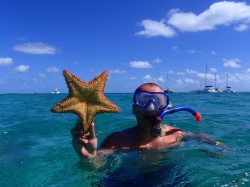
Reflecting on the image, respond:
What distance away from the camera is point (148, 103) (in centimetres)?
465

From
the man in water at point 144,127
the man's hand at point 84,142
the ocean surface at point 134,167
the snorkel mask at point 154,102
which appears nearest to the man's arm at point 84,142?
the man's hand at point 84,142

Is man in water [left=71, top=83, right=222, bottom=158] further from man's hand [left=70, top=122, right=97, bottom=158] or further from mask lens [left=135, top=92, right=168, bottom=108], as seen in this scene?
man's hand [left=70, top=122, right=97, bottom=158]

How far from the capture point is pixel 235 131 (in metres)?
8.27

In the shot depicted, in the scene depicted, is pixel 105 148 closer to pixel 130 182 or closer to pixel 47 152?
pixel 130 182

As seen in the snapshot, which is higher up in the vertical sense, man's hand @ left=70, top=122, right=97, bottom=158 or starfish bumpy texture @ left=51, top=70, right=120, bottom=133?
starfish bumpy texture @ left=51, top=70, right=120, bottom=133

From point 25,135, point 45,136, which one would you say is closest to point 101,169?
point 45,136

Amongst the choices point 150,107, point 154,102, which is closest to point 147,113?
point 150,107

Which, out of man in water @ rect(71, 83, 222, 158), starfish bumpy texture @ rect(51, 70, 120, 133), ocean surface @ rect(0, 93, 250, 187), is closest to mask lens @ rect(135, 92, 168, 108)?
man in water @ rect(71, 83, 222, 158)

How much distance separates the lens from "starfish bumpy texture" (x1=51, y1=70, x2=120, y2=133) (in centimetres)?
326

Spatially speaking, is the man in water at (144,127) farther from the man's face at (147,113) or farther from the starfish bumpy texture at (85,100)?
the starfish bumpy texture at (85,100)

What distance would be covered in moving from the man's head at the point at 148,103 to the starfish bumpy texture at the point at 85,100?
136 cm

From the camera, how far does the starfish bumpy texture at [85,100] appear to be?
326 centimetres

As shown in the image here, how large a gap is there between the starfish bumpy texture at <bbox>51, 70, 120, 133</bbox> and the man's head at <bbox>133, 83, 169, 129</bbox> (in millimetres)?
1364

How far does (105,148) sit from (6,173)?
6.76 feet
